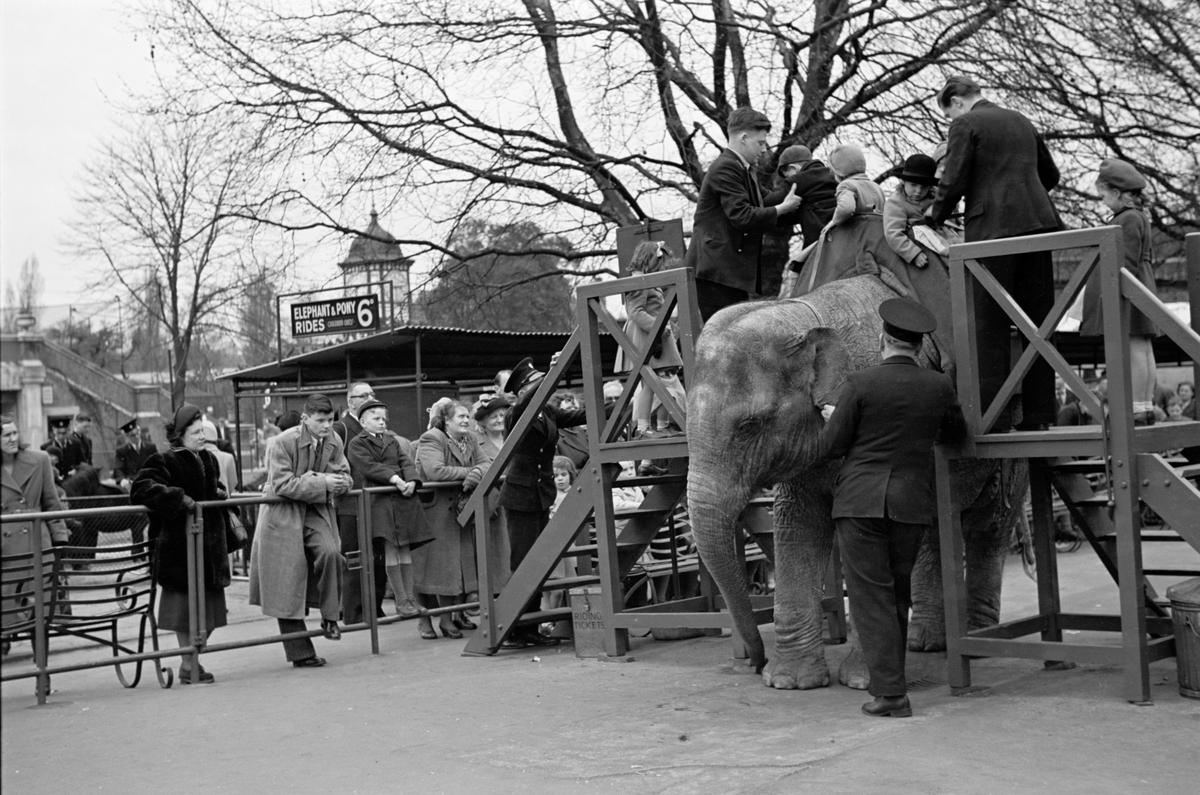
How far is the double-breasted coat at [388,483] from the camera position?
10523 millimetres

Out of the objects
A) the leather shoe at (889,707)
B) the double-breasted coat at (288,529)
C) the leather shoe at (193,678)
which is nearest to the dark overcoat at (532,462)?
the double-breasted coat at (288,529)

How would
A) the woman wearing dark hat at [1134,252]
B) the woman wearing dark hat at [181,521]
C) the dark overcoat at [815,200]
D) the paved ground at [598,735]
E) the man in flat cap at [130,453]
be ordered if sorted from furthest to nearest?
the man in flat cap at [130,453] → the woman wearing dark hat at [181,521] → the dark overcoat at [815,200] → the woman wearing dark hat at [1134,252] → the paved ground at [598,735]

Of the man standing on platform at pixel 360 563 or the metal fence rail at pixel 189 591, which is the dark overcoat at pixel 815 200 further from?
the man standing on platform at pixel 360 563

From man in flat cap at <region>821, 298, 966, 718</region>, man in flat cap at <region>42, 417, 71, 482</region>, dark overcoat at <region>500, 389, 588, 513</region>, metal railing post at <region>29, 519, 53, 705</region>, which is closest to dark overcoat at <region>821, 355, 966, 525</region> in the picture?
man in flat cap at <region>821, 298, 966, 718</region>

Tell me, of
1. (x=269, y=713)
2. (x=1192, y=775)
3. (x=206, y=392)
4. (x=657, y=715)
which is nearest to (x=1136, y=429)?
(x=1192, y=775)

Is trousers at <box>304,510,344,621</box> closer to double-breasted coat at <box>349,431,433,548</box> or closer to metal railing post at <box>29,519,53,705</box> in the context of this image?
double-breasted coat at <box>349,431,433,548</box>

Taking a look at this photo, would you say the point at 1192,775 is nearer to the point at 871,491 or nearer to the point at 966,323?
the point at 871,491

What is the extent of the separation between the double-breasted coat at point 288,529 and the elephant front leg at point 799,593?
3.74 meters

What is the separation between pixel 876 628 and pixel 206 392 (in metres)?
42.2

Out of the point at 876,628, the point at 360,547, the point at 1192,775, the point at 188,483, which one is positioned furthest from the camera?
the point at 360,547

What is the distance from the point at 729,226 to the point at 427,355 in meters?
11.7

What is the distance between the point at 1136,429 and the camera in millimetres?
6848

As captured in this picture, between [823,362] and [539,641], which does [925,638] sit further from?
[539,641]

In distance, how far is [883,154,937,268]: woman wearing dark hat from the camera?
7914 mm
